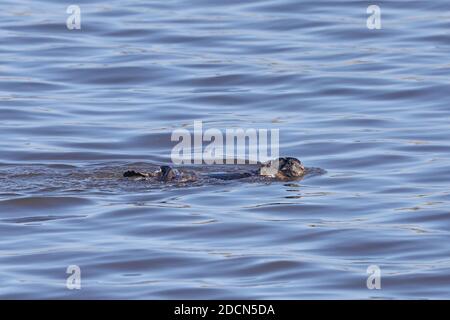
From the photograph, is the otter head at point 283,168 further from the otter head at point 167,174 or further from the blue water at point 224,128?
the otter head at point 167,174

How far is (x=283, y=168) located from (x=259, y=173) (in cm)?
29

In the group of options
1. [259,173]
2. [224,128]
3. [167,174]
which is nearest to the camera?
[167,174]

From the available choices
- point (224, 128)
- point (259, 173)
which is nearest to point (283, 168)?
point (259, 173)

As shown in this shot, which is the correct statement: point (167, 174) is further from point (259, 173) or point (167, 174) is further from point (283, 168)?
point (283, 168)

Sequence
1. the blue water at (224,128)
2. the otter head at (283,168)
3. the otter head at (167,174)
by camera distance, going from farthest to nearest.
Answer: the otter head at (283,168)
the otter head at (167,174)
the blue water at (224,128)

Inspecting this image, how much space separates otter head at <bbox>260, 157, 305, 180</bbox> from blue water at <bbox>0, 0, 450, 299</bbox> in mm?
139

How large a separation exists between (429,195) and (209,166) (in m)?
2.42

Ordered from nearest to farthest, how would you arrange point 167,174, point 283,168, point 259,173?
point 167,174 → point 283,168 → point 259,173

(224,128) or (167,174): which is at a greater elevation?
(224,128)

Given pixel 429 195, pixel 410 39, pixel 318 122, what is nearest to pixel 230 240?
pixel 429 195

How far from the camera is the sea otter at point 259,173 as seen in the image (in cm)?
1429

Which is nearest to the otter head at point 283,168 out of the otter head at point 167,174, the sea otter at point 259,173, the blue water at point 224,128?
the sea otter at point 259,173

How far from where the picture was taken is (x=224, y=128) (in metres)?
17.1

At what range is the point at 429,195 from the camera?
14039 mm
